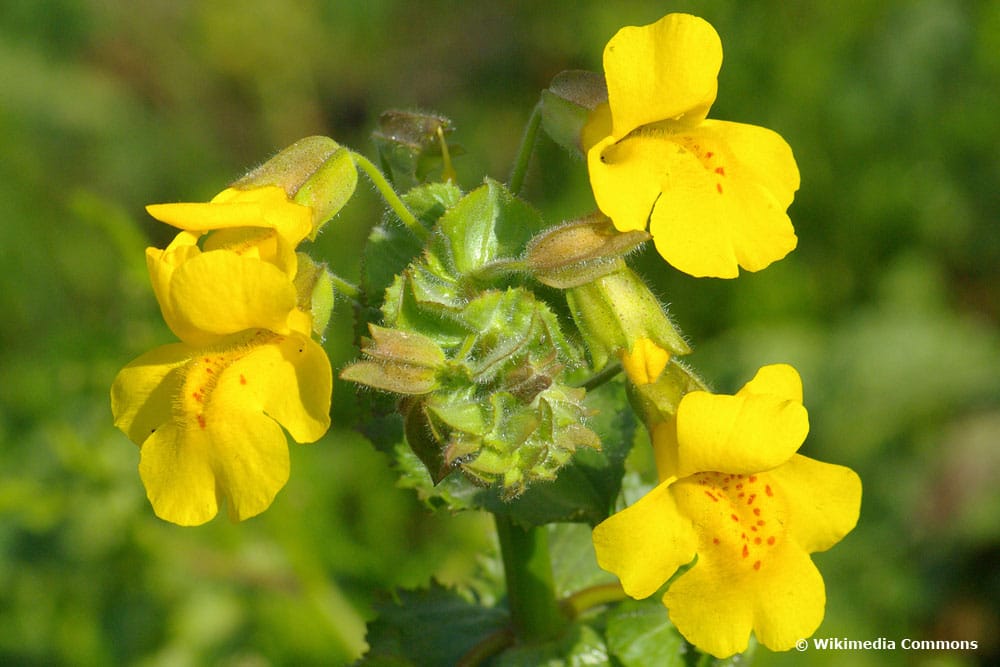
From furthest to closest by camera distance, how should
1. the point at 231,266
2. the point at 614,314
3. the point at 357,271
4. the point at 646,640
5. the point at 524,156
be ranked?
the point at 357,271
the point at 646,640
the point at 524,156
the point at 614,314
the point at 231,266

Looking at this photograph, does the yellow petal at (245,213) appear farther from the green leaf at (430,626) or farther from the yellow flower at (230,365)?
the green leaf at (430,626)

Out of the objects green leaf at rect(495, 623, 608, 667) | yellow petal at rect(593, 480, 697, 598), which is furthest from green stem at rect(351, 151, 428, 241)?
green leaf at rect(495, 623, 608, 667)

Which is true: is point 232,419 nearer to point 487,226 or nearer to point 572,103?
point 487,226

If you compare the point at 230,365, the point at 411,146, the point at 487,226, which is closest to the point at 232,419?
the point at 230,365

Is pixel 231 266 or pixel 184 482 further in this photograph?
pixel 184 482

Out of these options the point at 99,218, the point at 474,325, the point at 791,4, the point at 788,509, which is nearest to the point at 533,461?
the point at 474,325

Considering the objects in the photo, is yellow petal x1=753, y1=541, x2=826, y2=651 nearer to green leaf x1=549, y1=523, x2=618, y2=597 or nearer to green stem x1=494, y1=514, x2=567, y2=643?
green stem x1=494, y1=514, x2=567, y2=643
